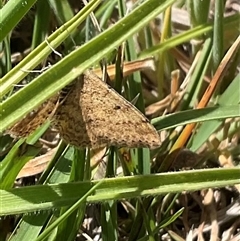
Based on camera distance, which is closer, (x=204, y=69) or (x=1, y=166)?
(x=1, y=166)

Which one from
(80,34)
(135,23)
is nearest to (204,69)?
(80,34)

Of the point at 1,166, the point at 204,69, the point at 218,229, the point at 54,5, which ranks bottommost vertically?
the point at 218,229

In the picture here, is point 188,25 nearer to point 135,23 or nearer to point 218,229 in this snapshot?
point 218,229

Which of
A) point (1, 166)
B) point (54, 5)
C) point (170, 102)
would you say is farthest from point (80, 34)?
point (1, 166)

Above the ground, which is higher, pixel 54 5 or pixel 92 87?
pixel 54 5

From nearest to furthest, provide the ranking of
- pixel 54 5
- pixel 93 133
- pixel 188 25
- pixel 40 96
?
pixel 40 96 < pixel 93 133 < pixel 54 5 < pixel 188 25

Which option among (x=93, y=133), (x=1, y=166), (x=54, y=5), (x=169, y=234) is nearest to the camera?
(x=93, y=133)
